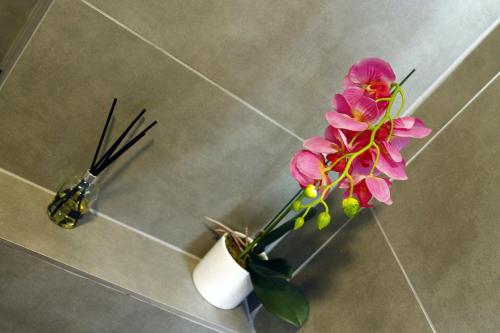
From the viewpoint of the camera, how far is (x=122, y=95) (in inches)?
30.2

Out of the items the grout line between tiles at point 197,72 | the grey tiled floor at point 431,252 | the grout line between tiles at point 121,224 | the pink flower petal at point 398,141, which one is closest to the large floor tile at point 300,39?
the grout line between tiles at point 197,72

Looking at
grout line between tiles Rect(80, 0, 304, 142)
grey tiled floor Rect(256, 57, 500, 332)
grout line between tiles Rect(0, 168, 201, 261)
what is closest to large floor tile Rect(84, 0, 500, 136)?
grout line between tiles Rect(80, 0, 304, 142)

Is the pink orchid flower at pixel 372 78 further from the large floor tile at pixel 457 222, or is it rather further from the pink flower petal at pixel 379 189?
the large floor tile at pixel 457 222

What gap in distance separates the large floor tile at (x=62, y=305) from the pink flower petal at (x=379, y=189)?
41 cm

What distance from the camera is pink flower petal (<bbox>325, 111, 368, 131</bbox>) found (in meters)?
0.62

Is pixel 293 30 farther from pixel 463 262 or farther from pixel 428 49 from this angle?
pixel 463 262

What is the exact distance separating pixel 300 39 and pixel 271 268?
16.4 inches

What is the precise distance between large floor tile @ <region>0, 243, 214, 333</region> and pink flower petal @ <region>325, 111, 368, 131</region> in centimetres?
45

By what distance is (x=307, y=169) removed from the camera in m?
0.65

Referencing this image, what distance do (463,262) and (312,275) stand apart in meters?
0.30

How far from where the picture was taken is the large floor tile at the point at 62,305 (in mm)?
708

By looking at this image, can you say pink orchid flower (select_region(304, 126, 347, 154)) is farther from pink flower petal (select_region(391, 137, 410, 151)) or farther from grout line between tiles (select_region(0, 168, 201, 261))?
Answer: grout line between tiles (select_region(0, 168, 201, 261))

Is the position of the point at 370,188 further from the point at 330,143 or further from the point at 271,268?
the point at 271,268

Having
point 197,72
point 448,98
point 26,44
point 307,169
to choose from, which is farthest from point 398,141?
point 26,44
